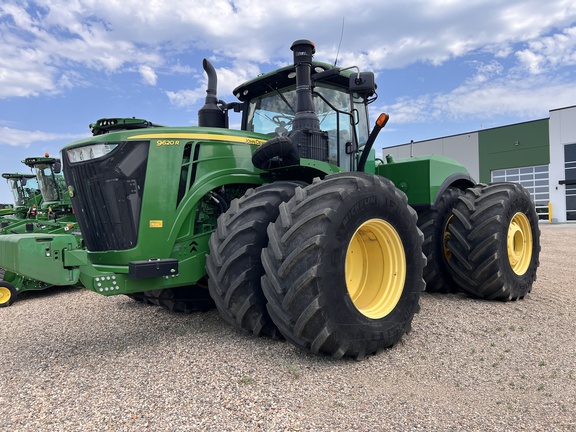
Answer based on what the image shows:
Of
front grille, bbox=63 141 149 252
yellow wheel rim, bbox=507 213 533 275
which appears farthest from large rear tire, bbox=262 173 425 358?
yellow wheel rim, bbox=507 213 533 275

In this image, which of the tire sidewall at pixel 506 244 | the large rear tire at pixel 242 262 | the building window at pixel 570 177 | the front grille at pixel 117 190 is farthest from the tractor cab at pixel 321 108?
the building window at pixel 570 177

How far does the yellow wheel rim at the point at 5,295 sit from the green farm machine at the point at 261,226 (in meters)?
3.32

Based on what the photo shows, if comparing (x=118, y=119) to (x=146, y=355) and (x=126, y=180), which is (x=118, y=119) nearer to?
(x=126, y=180)

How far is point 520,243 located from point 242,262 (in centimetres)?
442

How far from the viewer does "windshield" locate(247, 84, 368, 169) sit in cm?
486

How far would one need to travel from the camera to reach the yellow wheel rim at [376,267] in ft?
12.9

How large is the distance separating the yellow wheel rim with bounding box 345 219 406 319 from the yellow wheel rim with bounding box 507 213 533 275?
265cm

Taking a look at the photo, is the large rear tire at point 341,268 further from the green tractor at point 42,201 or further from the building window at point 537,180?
the building window at point 537,180

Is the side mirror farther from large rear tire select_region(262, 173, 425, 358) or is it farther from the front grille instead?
the front grille

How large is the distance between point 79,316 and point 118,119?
2.54 m

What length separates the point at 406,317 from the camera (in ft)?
12.7

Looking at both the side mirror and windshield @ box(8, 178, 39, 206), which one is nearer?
the side mirror

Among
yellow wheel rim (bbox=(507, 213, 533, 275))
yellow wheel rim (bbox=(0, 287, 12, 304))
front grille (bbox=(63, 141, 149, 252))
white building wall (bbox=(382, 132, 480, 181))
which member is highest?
white building wall (bbox=(382, 132, 480, 181))

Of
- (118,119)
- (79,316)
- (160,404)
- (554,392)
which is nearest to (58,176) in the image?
(79,316)
